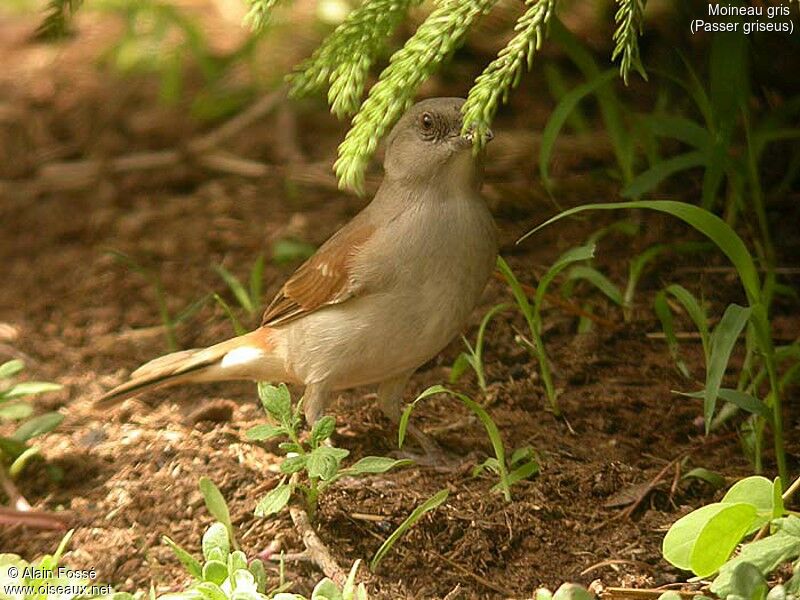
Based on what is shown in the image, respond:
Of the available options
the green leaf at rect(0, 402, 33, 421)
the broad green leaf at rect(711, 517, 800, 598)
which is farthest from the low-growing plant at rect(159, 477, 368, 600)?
the green leaf at rect(0, 402, 33, 421)

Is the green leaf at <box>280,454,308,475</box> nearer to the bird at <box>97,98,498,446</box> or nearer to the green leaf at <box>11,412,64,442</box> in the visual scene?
the bird at <box>97,98,498,446</box>

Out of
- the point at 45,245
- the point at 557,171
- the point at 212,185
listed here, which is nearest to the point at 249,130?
the point at 212,185

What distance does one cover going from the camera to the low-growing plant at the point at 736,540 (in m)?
2.80

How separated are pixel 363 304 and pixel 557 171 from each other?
2023 mm

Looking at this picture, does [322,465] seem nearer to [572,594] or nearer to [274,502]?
[274,502]

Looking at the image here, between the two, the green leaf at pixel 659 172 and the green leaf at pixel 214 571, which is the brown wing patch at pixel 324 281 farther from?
the green leaf at pixel 214 571

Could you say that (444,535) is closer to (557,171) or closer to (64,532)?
(64,532)

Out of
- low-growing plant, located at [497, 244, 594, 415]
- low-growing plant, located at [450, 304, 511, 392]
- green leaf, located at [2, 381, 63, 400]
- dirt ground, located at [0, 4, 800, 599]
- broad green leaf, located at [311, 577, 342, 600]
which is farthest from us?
low-growing plant, located at [450, 304, 511, 392]

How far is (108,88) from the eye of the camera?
7.20m

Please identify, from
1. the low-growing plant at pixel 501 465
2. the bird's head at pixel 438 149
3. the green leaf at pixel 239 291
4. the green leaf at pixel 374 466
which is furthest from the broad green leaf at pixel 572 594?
the green leaf at pixel 239 291

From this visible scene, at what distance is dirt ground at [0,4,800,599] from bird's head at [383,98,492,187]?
863 mm

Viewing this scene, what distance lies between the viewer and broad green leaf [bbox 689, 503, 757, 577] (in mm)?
2854

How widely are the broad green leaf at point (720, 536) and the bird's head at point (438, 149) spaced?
5.26ft

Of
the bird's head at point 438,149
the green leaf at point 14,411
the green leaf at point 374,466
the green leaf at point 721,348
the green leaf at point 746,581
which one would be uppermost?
the bird's head at point 438,149
